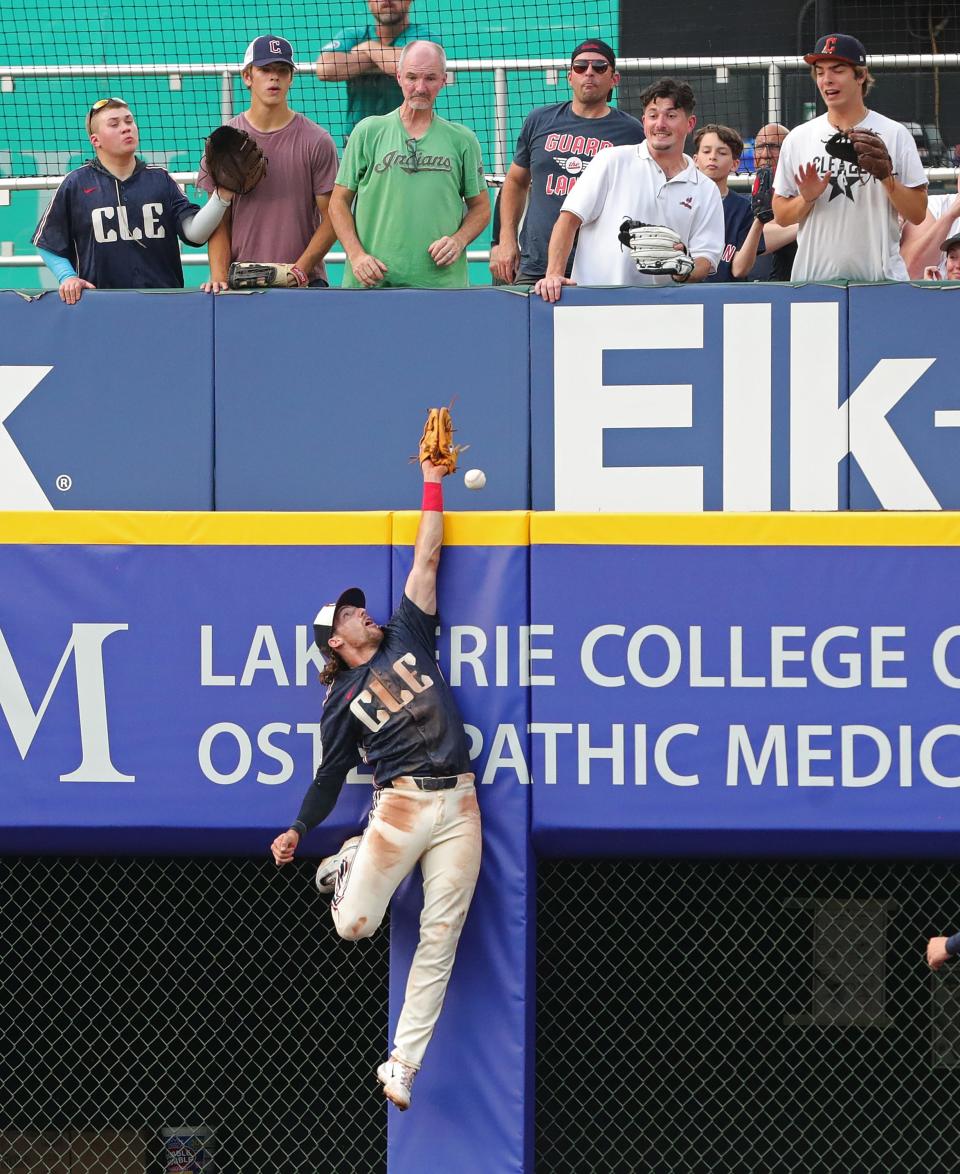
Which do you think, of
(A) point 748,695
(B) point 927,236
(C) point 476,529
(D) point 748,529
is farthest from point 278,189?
(A) point 748,695

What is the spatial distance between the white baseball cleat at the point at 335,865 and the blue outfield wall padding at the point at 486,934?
0.93 ft

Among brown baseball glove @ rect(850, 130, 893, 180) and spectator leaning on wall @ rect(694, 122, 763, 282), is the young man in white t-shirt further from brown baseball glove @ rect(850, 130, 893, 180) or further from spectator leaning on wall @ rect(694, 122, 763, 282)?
spectator leaning on wall @ rect(694, 122, 763, 282)

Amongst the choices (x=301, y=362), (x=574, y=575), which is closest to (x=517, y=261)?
(x=301, y=362)

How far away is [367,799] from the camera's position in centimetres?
675

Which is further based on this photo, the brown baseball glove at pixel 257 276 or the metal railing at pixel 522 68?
the metal railing at pixel 522 68

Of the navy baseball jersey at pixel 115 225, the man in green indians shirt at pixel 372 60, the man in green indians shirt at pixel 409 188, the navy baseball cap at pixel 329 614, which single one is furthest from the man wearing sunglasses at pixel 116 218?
the navy baseball cap at pixel 329 614

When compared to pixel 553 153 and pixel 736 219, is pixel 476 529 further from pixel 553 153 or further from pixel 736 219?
pixel 736 219

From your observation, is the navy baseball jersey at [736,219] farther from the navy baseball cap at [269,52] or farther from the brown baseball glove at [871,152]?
the navy baseball cap at [269,52]

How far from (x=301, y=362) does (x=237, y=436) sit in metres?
0.43

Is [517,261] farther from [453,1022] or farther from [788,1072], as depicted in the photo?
[788,1072]

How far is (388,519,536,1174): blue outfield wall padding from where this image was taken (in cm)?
663

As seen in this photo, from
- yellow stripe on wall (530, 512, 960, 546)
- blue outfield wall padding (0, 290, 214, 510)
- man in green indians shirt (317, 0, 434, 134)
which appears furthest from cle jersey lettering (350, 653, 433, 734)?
man in green indians shirt (317, 0, 434, 134)

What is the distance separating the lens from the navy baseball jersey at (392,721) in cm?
648

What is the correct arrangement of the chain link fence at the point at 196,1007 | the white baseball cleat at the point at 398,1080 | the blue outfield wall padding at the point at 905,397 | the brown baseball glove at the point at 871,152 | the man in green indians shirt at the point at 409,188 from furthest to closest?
the chain link fence at the point at 196,1007
the man in green indians shirt at the point at 409,188
the blue outfield wall padding at the point at 905,397
the brown baseball glove at the point at 871,152
the white baseball cleat at the point at 398,1080
